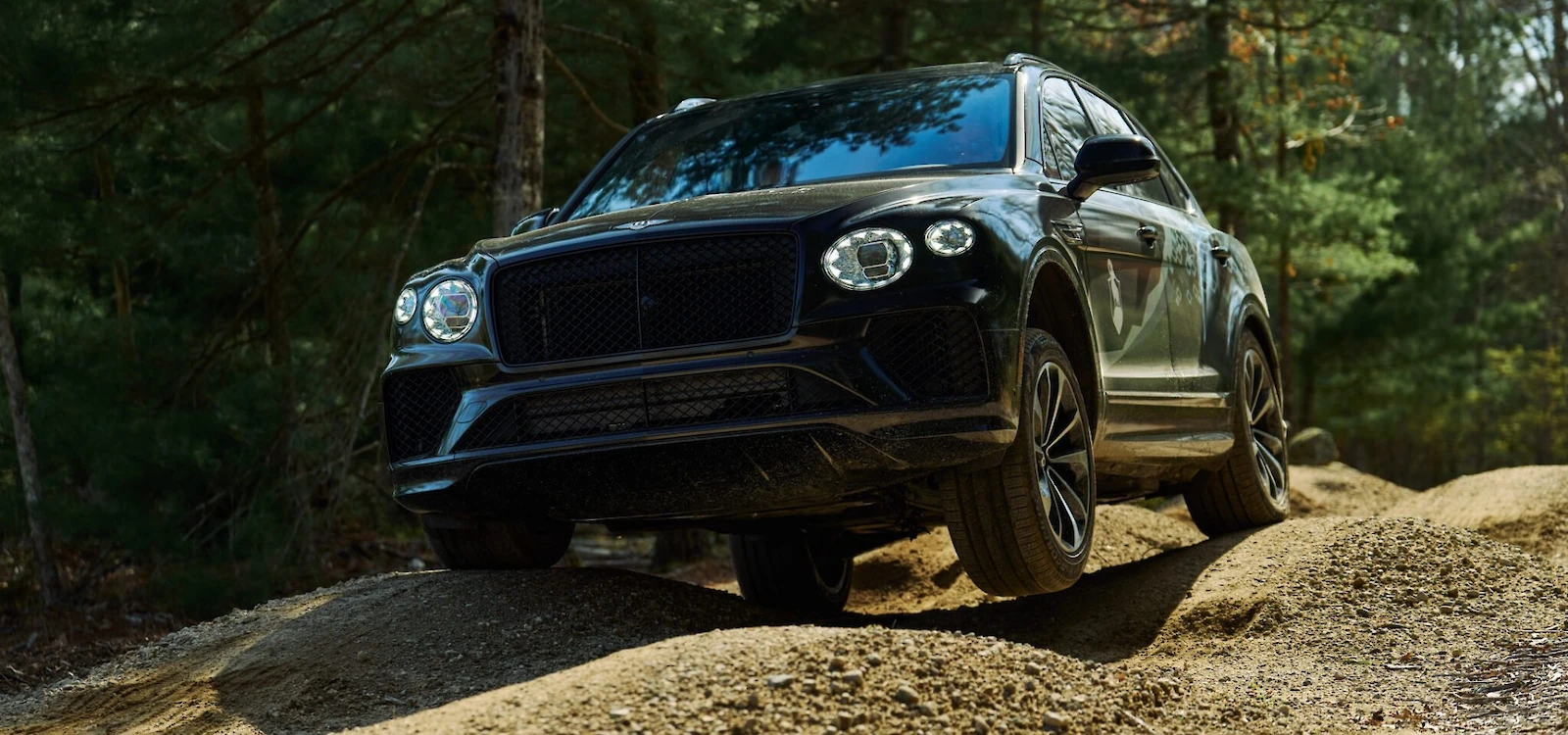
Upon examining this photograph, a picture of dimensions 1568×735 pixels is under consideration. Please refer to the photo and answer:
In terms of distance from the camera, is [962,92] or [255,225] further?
[255,225]

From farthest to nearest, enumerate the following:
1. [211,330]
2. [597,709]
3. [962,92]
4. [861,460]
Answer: [211,330]
[962,92]
[861,460]
[597,709]

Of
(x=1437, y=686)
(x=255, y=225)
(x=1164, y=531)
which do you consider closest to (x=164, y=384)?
(x=255, y=225)

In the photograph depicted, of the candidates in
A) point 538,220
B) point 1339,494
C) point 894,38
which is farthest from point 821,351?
point 894,38

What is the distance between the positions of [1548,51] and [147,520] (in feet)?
95.6

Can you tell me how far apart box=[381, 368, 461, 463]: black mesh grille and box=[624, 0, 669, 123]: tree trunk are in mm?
6874

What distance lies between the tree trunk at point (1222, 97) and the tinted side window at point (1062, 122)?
11.1 metres

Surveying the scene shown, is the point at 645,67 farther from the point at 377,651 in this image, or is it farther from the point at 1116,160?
the point at 377,651

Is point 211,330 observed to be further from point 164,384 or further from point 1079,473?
point 1079,473

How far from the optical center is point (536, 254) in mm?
5031

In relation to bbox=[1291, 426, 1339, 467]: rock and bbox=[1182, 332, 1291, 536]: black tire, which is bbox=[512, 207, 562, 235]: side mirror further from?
bbox=[1291, 426, 1339, 467]: rock

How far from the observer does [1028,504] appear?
4.86 m

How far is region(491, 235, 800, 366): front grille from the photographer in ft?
15.6

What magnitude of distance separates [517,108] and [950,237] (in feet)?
20.0

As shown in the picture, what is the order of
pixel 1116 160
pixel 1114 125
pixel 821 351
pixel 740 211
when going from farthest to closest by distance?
pixel 1114 125, pixel 1116 160, pixel 740 211, pixel 821 351
